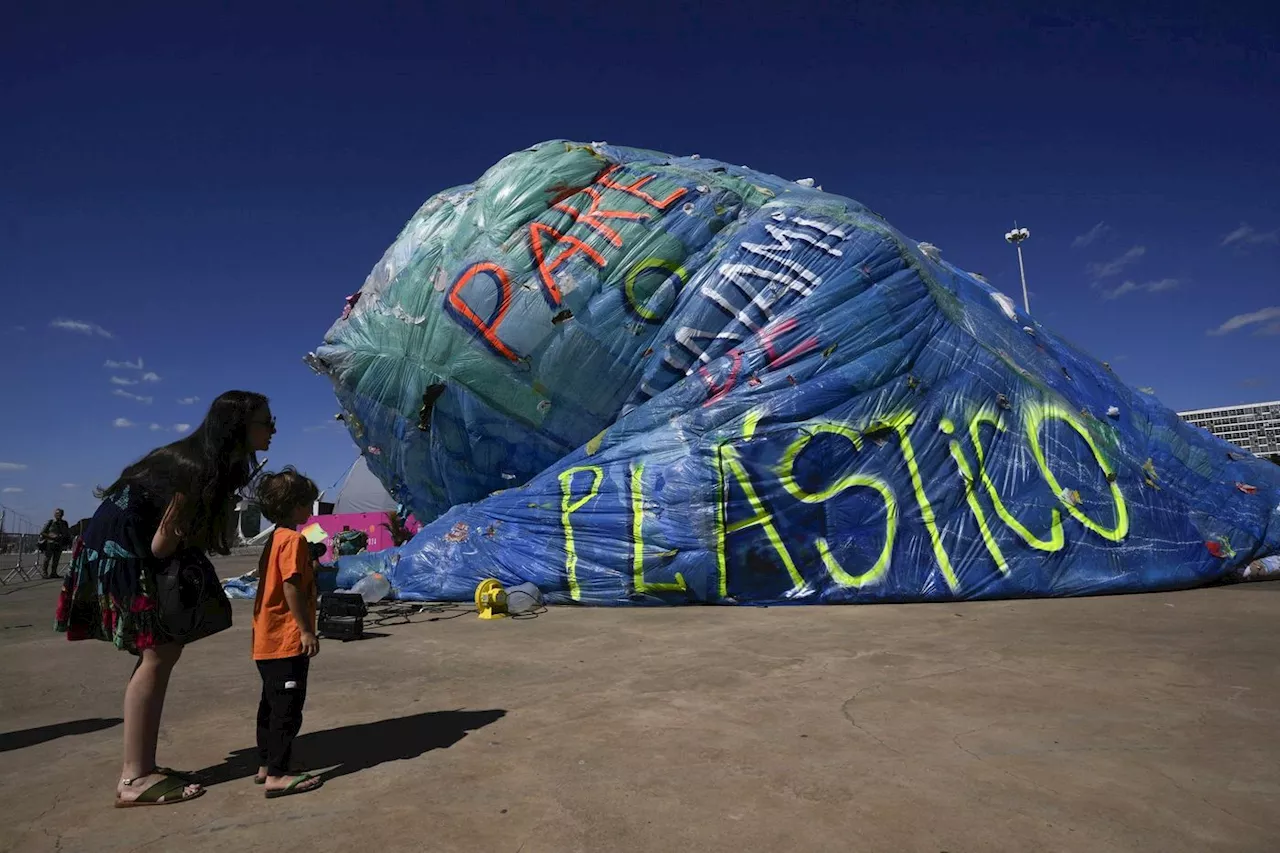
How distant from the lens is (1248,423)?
38.7 meters

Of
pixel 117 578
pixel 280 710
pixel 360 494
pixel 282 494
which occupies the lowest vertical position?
pixel 280 710

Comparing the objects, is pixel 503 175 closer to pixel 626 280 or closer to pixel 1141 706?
pixel 626 280

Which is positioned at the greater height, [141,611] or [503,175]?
[503,175]

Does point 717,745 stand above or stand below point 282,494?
below

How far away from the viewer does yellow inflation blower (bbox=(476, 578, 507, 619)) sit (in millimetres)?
6961

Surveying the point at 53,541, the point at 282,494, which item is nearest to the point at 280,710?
the point at 282,494

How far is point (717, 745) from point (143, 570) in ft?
7.81

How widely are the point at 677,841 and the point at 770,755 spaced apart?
797mm

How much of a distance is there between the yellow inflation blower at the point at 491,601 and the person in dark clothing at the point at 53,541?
1287 cm

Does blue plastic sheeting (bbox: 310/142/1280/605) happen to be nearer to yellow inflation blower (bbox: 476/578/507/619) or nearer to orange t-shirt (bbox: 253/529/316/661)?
yellow inflation blower (bbox: 476/578/507/619)

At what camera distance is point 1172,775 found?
2.58 metres

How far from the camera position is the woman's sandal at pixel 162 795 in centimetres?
261

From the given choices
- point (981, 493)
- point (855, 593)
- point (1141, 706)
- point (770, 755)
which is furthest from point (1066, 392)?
point (770, 755)

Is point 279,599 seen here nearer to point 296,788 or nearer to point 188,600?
point 188,600
